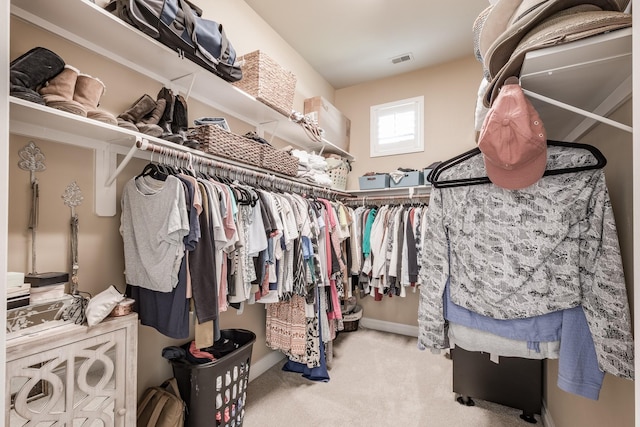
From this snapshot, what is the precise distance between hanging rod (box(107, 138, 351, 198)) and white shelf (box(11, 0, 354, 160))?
47 centimetres

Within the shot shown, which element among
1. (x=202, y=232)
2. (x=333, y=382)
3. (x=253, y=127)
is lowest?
(x=333, y=382)

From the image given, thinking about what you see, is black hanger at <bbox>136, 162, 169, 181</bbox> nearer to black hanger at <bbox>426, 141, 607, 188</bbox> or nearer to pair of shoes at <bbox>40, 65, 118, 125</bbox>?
pair of shoes at <bbox>40, 65, 118, 125</bbox>

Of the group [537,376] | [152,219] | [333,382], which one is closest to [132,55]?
[152,219]

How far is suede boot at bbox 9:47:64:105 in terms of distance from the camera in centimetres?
107

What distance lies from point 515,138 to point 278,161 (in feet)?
5.20

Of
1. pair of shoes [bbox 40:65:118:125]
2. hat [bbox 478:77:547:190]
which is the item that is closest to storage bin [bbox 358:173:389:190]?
hat [bbox 478:77:547:190]

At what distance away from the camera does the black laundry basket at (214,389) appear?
1.62 metres

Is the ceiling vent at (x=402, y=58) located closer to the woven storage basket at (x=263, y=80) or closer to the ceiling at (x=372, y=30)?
the ceiling at (x=372, y=30)

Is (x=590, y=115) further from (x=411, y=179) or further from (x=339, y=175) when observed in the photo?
(x=339, y=175)

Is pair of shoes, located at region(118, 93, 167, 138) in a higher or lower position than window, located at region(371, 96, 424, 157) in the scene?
lower

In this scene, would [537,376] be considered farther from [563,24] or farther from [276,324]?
[563,24]

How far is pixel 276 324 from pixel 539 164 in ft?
7.05

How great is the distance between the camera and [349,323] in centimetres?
352

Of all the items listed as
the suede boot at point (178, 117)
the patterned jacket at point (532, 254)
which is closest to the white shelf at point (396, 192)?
the patterned jacket at point (532, 254)
